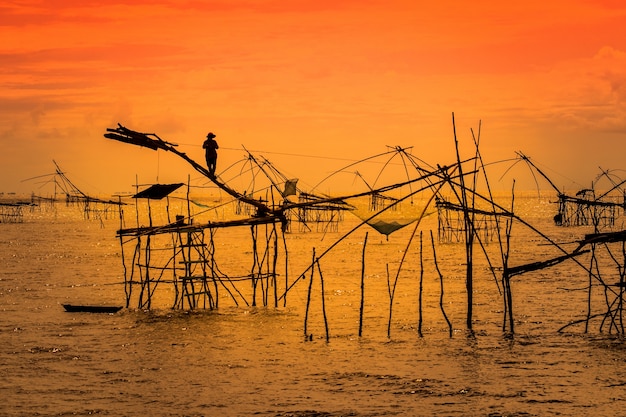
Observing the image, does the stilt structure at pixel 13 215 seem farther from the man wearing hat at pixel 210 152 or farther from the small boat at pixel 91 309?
the man wearing hat at pixel 210 152

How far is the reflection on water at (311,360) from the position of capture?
337 inches

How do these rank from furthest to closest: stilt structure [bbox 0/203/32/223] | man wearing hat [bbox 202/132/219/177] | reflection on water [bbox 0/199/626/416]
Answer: stilt structure [bbox 0/203/32/223]
man wearing hat [bbox 202/132/219/177]
reflection on water [bbox 0/199/626/416]

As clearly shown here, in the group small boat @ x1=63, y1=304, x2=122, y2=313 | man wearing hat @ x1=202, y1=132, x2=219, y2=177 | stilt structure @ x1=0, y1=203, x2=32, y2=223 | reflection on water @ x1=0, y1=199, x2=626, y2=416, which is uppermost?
man wearing hat @ x1=202, y1=132, x2=219, y2=177

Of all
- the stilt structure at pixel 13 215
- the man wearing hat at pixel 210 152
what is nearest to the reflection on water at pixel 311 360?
the man wearing hat at pixel 210 152

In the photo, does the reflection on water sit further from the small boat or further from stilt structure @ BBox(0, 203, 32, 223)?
stilt structure @ BBox(0, 203, 32, 223)

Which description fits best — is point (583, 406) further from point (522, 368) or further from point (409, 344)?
point (409, 344)

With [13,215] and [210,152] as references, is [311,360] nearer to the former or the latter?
[210,152]

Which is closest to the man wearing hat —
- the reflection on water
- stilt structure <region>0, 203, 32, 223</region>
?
the reflection on water

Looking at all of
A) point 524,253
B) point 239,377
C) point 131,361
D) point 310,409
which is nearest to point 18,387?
point 131,361

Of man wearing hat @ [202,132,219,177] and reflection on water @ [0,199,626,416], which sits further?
man wearing hat @ [202,132,219,177]

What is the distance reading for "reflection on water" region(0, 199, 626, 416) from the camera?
8.57 metres

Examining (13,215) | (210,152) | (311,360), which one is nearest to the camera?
(311,360)

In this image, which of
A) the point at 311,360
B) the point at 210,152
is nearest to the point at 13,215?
the point at 210,152

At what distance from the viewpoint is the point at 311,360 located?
1038 cm
